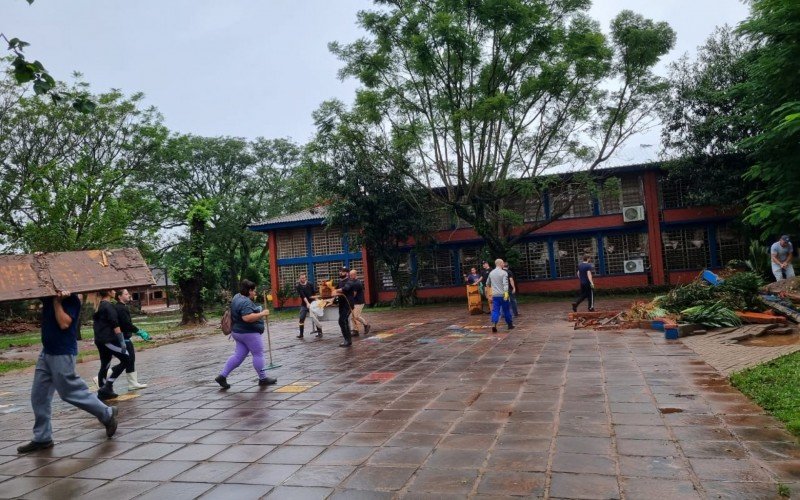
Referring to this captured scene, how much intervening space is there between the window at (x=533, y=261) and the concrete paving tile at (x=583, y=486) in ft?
70.5

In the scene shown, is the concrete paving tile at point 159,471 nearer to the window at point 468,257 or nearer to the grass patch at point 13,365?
the grass patch at point 13,365

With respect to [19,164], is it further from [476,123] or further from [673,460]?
[673,460]

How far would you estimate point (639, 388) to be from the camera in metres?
6.02

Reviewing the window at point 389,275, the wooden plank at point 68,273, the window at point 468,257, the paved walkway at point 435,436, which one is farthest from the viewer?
the window at point 389,275

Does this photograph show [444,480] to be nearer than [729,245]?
Yes

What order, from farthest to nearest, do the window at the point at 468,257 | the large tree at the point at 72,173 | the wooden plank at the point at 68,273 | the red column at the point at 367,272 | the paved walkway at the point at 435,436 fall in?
the red column at the point at 367,272 → the window at the point at 468,257 → the large tree at the point at 72,173 → the wooden plank at the point at 68,273 → the paved walkway at the point at 435,436

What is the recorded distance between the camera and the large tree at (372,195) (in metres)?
22.1

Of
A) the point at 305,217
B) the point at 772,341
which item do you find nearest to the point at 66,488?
the point at 772,341

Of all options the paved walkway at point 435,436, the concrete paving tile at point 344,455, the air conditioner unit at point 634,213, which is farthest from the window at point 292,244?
the concrete paving tile at point 344,455

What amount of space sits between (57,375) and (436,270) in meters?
21.4

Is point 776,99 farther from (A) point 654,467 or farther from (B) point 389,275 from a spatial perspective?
(B) point 389,275

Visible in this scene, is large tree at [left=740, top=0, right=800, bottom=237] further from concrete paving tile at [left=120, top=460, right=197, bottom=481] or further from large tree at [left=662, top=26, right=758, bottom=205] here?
concrete paving tile at [left=120, top=460, right=197, bottom=481]

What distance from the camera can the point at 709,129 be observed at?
20.5 meters

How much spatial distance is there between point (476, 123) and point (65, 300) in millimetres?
15493
